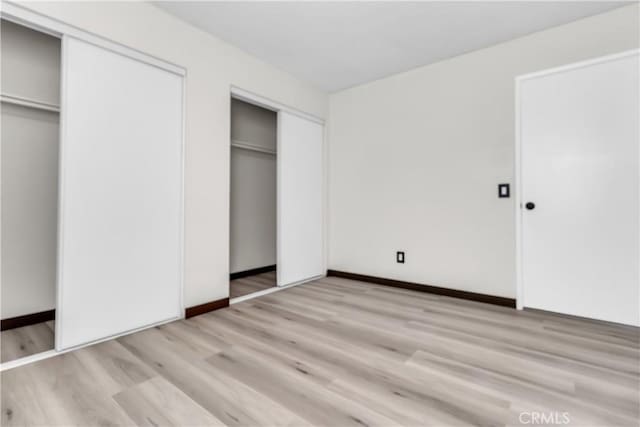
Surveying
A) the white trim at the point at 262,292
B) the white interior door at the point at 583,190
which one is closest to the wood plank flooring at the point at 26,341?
the white trim at the point at 262,292

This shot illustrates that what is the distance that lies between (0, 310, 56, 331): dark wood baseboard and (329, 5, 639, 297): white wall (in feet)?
9.36

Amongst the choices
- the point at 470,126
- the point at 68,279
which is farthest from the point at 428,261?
the point at 68,279

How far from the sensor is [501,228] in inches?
111

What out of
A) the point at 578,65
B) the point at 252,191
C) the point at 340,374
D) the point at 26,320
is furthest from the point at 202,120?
the point at 578,65

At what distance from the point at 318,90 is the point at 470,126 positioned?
1.91 m

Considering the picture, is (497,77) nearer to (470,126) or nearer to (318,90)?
(470,126)

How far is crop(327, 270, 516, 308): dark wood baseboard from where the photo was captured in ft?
9.22

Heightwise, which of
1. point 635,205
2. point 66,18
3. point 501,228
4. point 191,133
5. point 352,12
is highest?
point 352,12

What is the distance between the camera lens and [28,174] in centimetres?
238

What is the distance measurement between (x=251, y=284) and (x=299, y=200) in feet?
3.78

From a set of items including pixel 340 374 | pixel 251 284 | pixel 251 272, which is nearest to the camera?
pixel 340 374

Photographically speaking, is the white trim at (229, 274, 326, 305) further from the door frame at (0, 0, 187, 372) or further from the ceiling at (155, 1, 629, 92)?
the ceiling at (155, 1, 629, 92)

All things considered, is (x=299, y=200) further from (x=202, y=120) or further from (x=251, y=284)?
(x=202, y=120)

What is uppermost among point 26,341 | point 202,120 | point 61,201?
point 202,120
